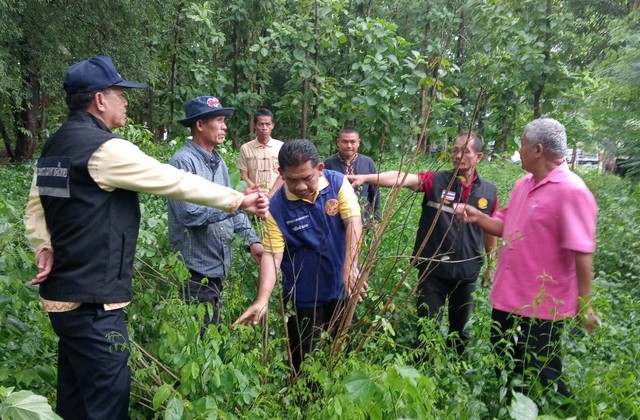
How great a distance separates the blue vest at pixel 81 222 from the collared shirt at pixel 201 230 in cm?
78

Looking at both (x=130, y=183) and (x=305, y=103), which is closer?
(x=130, y=183)

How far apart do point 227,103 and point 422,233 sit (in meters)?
8.24

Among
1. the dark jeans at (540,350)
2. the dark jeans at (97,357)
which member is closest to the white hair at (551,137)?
the dark jeans at (540,350)

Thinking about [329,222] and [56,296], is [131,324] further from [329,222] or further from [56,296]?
[329,222]

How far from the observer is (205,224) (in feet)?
9.58

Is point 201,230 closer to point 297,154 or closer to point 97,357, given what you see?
point 297,154

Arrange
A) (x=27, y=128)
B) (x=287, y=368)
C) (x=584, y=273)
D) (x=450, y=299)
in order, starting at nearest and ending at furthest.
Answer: (x=287, y=368)
(x=584, y=273)
(x=450, y=299)
(x=27, y=128)

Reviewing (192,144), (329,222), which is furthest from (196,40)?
(329,222)

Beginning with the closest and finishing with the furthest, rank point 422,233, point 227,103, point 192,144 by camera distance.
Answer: point 192,144 < point 422,233 < point 227,103

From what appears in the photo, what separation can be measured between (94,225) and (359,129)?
6.01 meters

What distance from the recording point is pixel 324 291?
282 cm

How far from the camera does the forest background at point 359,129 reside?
2.05 metres

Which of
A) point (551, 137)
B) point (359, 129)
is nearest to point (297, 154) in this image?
point (551, 137)

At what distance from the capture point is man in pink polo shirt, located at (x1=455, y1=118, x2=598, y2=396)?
2363 millimetres
